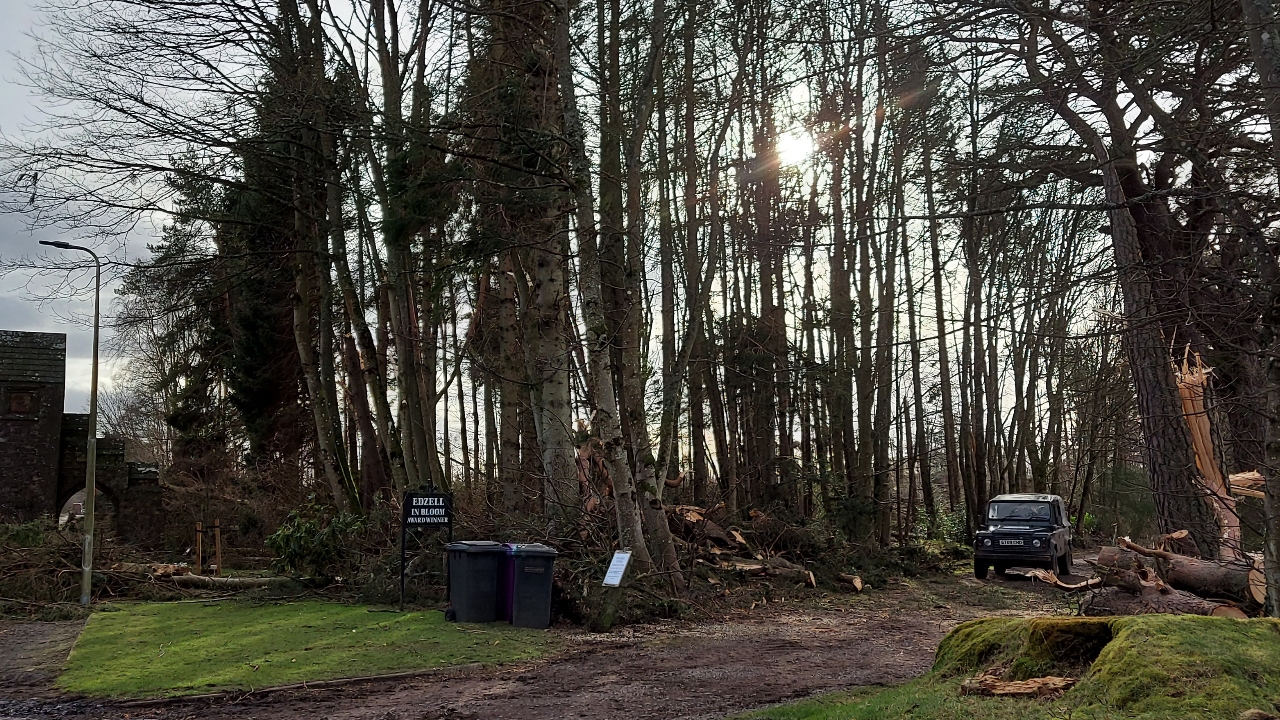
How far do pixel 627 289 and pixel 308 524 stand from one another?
26.3ft

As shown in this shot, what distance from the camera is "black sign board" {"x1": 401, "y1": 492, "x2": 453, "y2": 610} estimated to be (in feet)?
47.9

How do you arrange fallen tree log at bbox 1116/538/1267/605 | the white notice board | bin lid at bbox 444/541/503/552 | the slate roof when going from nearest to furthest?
fallen tree log at bbox 1116/538/1267/605 → the white notice board → bin lid at bbox 444/541/503/552 → the slate roof

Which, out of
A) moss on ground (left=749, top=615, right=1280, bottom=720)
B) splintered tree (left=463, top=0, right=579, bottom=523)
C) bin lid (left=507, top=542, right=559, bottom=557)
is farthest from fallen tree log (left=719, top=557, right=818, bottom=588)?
moss on ground (left=749, top=615, right=1280, bottom=720)

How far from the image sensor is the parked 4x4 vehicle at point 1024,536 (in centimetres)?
2098

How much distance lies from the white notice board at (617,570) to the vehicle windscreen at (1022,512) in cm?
1179

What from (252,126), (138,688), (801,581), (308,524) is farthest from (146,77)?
(801,581)

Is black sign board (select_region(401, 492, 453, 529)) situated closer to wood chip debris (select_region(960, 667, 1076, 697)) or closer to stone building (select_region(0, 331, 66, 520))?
wood chip debris (select_region(960, 667, 1076, 697))

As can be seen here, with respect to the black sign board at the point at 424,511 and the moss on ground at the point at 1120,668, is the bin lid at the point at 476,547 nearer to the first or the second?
→ the black sign board at the point at 424,511

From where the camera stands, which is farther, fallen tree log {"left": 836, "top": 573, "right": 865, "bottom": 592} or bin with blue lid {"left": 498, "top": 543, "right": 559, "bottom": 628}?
fallen tree log {"left": 836, "top": 573, "right": 865, "bottom": 592}

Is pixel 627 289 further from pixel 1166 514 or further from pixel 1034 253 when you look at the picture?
pixel 1166 514

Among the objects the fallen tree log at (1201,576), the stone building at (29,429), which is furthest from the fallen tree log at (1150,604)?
the stone building at (29,429)

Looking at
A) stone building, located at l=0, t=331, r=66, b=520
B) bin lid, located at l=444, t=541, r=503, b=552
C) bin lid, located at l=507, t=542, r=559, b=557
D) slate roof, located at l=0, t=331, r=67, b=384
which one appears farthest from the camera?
slate roof, located at l=0, t=331, r=67, b=384

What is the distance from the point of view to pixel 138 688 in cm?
973

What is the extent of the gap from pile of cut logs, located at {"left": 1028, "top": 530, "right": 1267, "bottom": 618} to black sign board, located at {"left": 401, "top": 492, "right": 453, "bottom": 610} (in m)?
8.84
